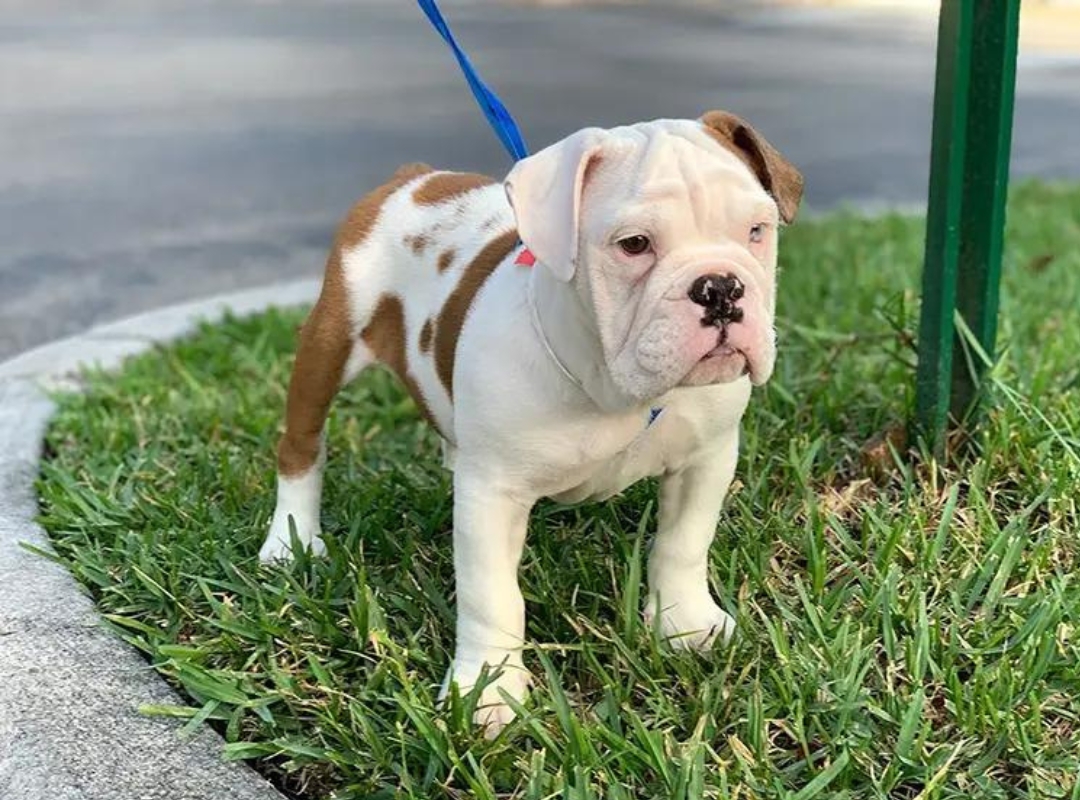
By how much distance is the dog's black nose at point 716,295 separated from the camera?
2213mm

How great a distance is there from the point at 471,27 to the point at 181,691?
747 cm

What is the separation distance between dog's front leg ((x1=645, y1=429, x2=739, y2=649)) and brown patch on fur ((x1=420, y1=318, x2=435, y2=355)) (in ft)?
1.79

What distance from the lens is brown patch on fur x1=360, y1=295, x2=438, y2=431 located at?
3104 millimetres

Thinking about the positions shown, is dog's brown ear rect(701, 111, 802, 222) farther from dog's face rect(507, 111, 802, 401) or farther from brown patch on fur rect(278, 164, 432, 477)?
brown patch on fur rect(278, 164, 432, 477)

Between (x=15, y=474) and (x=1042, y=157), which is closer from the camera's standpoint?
(x=15, y=474)

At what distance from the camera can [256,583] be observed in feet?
10.2

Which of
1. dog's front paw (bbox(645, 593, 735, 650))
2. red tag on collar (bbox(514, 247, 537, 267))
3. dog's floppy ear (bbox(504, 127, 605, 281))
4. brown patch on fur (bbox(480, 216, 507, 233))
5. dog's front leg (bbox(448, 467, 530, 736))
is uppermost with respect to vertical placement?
dog's floppy ear (bbox(504, 127, 605, 281))

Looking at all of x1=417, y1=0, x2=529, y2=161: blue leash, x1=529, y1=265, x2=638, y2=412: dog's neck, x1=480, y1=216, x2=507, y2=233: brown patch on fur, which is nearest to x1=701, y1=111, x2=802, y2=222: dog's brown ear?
x1=529, y1=265, x2=638, y2=412: dog's neck

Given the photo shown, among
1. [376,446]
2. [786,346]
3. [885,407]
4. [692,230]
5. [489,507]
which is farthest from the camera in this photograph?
[786,346]

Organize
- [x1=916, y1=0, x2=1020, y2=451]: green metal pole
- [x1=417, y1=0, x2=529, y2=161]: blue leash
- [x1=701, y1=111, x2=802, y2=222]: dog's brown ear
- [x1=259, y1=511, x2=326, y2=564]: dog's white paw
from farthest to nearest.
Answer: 1. [x1=916, y1=0, x2=1020, y2=451]: green metal pole
2. [x1=259, y1=511, x2=326, y2=564]: dog's white paw
3. [x1=417, y1=0, x2=529, y2=161]: blue leash
4. [x1=701, y1=111, x2=802, y2=222]: dog's brown ear

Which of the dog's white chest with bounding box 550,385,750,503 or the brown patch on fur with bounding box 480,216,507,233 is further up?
the brown patch on fur with bounding box 480,216,507,233

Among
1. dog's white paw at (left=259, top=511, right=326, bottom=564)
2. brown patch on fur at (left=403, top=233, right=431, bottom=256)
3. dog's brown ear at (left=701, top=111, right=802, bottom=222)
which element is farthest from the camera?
dog's white paw at (left=259, top=511, right=326, bottom=564)

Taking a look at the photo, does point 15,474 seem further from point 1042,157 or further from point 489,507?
point 1042,157

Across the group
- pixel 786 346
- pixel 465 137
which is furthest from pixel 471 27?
pixel 786 346
